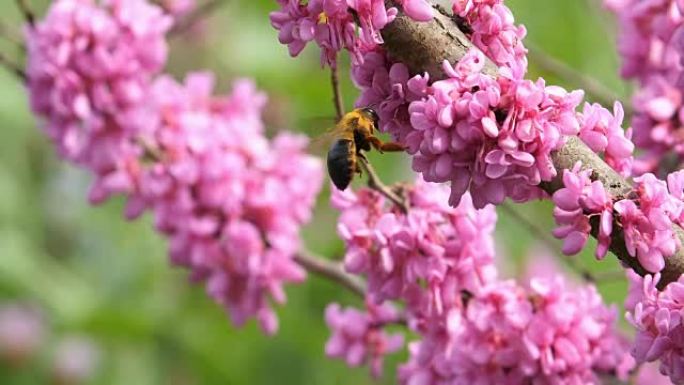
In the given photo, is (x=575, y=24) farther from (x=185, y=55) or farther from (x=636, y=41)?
(x=636, y=41)

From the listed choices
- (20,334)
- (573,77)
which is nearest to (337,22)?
(573,77)

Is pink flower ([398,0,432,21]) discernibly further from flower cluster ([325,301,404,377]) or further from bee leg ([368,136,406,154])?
flower cluster ([325,301,404,377])

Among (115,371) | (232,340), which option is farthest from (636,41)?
(115,371)

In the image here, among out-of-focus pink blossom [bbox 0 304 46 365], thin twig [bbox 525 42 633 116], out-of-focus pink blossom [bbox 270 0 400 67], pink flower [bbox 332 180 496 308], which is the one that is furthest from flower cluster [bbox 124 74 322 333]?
out-of-focus pink blossom [bbox 0 304 46 365]

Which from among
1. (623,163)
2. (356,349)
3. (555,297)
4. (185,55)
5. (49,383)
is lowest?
(49,383)

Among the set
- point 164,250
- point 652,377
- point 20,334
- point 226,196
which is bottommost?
point 20,334

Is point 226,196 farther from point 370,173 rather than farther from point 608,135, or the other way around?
point 608,135
